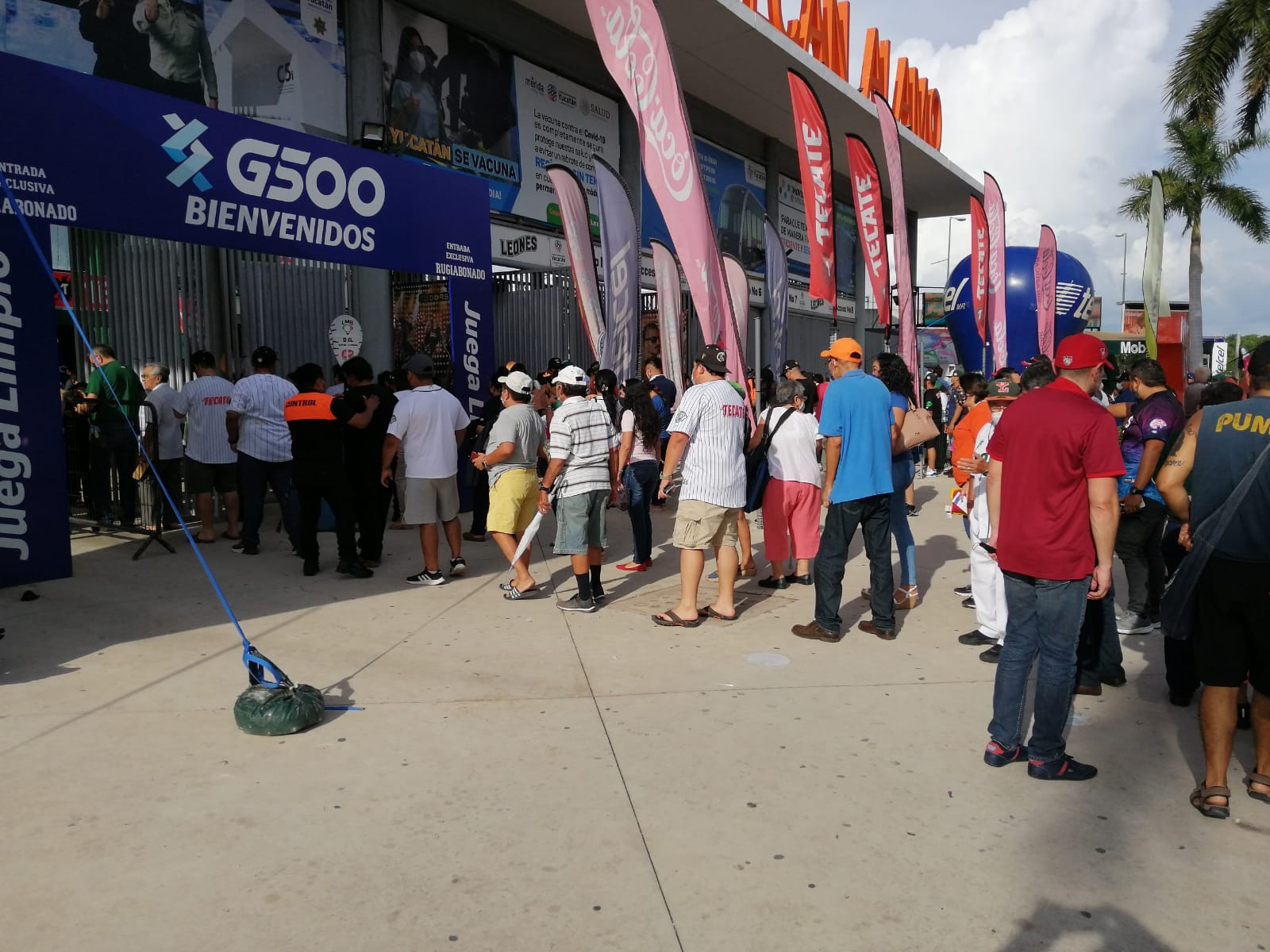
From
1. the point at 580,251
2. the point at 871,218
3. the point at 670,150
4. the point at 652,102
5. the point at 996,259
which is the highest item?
the point at 996,259

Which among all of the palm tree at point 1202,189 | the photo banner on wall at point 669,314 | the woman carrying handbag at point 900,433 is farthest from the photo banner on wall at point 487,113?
the palm tree at point 1202,189

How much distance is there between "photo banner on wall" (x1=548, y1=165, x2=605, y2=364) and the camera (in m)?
13.1

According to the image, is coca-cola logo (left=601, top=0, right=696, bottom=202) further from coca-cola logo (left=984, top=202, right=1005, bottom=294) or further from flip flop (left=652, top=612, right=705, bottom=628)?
coca-cola logo (left=984, top=202, right=1005, bottom=294)

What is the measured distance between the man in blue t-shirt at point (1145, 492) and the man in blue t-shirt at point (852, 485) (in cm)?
143

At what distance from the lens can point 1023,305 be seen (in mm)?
26672

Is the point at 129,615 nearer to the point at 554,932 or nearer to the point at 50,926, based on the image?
the point at 50,926

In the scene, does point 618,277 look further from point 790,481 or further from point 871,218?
point 790,481

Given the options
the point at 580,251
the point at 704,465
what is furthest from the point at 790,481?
the point at 580,251

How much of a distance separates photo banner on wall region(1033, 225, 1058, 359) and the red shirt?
61.6ft

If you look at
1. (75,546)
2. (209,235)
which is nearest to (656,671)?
(209,235)

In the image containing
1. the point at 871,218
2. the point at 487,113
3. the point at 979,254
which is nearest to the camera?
the point at 871,218

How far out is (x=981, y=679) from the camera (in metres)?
5.25

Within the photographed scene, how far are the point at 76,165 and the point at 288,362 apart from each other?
192 inches

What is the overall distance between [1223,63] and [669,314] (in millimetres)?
19352
